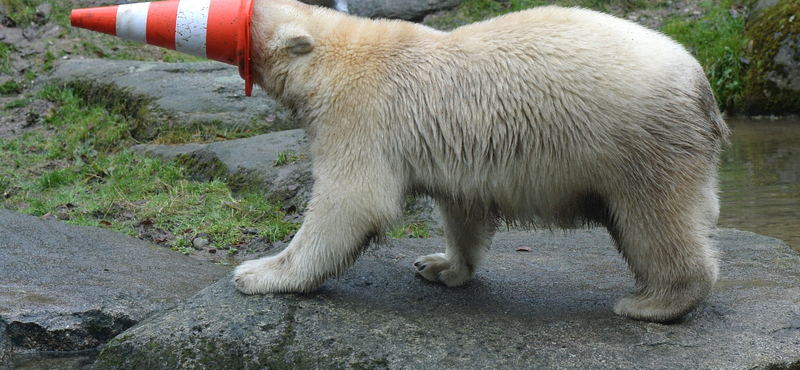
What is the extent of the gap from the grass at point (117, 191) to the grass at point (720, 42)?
7902 mm

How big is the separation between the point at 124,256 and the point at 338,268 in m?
2.01

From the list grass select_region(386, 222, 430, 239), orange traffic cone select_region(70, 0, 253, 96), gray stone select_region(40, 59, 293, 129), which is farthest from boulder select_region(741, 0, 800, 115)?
orange traffic cone select_region(70, 0, 253, 96)

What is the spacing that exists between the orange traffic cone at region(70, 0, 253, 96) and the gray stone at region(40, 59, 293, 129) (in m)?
4.49

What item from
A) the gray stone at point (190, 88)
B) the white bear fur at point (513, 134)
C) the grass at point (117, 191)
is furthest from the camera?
the gray stone at point (190, 88)

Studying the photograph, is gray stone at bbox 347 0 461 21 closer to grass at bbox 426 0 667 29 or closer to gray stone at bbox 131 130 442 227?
grass at bbox 426 0 667 29

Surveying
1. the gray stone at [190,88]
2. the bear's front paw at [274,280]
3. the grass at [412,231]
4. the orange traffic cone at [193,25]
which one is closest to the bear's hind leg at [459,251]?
the bear's front paw at [274,280]

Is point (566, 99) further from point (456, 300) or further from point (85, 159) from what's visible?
point (85, 159)

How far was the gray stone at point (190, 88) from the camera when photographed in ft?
28.1

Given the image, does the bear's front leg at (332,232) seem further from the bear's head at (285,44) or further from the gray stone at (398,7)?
the gray stone at (398,7)

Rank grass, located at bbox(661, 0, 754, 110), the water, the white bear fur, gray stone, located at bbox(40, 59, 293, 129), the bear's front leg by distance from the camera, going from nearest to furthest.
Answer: the white bear fur → the bear's front leg → the water → gray stone, located at bbox(40, 59, 293, 129) → grass, located at bbox(661, 0, 754, 110)

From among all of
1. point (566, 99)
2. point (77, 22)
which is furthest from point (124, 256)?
point (566, 99)

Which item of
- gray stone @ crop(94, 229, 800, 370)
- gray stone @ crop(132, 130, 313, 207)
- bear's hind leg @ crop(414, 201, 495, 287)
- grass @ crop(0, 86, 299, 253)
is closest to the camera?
gray stone @ crop(94, 229, 800, 370)

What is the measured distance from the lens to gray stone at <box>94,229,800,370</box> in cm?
316

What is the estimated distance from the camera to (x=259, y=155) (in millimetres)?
7203
